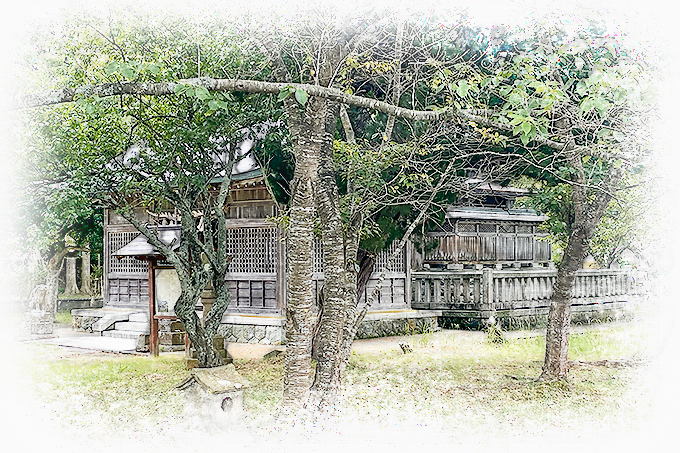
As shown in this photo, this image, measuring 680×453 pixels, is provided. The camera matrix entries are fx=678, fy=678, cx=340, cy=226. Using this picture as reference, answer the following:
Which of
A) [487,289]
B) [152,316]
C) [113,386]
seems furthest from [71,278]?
[487,289]

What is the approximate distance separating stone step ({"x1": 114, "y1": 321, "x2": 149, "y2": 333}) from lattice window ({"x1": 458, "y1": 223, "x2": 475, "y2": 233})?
8.46 m

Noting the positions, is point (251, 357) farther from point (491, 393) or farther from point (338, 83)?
point (338, 83)

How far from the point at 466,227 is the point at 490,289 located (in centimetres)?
348

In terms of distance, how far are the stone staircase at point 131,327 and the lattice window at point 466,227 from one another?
27.6ft

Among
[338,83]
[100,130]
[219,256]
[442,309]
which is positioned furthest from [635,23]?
[442,309]

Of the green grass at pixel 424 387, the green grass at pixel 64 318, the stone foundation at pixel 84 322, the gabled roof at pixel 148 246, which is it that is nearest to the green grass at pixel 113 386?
the green grass at pixel 424 387

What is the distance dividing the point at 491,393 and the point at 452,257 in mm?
8780

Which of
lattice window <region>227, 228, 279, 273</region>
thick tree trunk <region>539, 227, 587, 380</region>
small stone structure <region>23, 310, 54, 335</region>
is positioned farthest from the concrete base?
small stone structure <region>23, 310, 54, 335</region>

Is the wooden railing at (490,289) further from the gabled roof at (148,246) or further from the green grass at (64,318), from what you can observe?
the green grass at (64,318)

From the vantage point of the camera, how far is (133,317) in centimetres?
1689

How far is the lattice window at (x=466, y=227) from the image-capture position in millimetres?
18328

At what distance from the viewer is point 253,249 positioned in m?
15.0

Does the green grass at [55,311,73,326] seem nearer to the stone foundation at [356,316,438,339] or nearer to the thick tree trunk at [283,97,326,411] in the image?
the stone foundation at [356,316,438,339]

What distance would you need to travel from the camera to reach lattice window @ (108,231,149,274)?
56.8 feet
